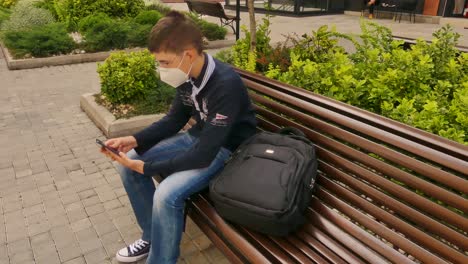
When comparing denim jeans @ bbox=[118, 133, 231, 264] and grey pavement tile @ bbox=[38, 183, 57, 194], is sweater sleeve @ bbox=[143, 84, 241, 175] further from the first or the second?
grey pavement tile @ bbox=[38, 183, 57, 194]

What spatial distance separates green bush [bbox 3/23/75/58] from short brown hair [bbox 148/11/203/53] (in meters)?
7.27

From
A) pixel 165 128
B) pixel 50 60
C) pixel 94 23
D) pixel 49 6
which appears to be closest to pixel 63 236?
pixel 165 128

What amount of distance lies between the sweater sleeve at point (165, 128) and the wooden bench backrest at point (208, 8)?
372 inches

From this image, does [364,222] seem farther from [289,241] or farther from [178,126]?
[178,126]

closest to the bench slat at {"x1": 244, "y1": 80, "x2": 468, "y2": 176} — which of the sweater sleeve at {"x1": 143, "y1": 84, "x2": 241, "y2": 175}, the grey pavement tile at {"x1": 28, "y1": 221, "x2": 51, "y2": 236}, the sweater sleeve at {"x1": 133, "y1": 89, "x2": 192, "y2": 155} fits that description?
the sweater sleeve at {"x1": 143, "y1": 84, "x2": 241, "y2": 175}

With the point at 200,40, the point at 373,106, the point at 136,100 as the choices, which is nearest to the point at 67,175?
the point at 136,100

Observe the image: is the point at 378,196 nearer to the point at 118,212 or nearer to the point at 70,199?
the point at 118,212

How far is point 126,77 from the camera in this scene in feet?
16.3

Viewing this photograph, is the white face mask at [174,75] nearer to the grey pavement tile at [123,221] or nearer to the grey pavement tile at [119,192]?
the grey pavement tile at [123,221]

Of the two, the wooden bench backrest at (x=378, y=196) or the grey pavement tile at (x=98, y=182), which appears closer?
the wooden bench backrest at (x=378, y=196)

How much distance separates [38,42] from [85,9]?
2716mm

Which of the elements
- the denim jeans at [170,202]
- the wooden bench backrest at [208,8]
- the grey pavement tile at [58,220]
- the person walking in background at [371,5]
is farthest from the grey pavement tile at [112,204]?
the person walking in background at [371,5]

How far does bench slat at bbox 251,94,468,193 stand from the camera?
5.52 ft

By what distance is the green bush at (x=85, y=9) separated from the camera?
10.6 metres
